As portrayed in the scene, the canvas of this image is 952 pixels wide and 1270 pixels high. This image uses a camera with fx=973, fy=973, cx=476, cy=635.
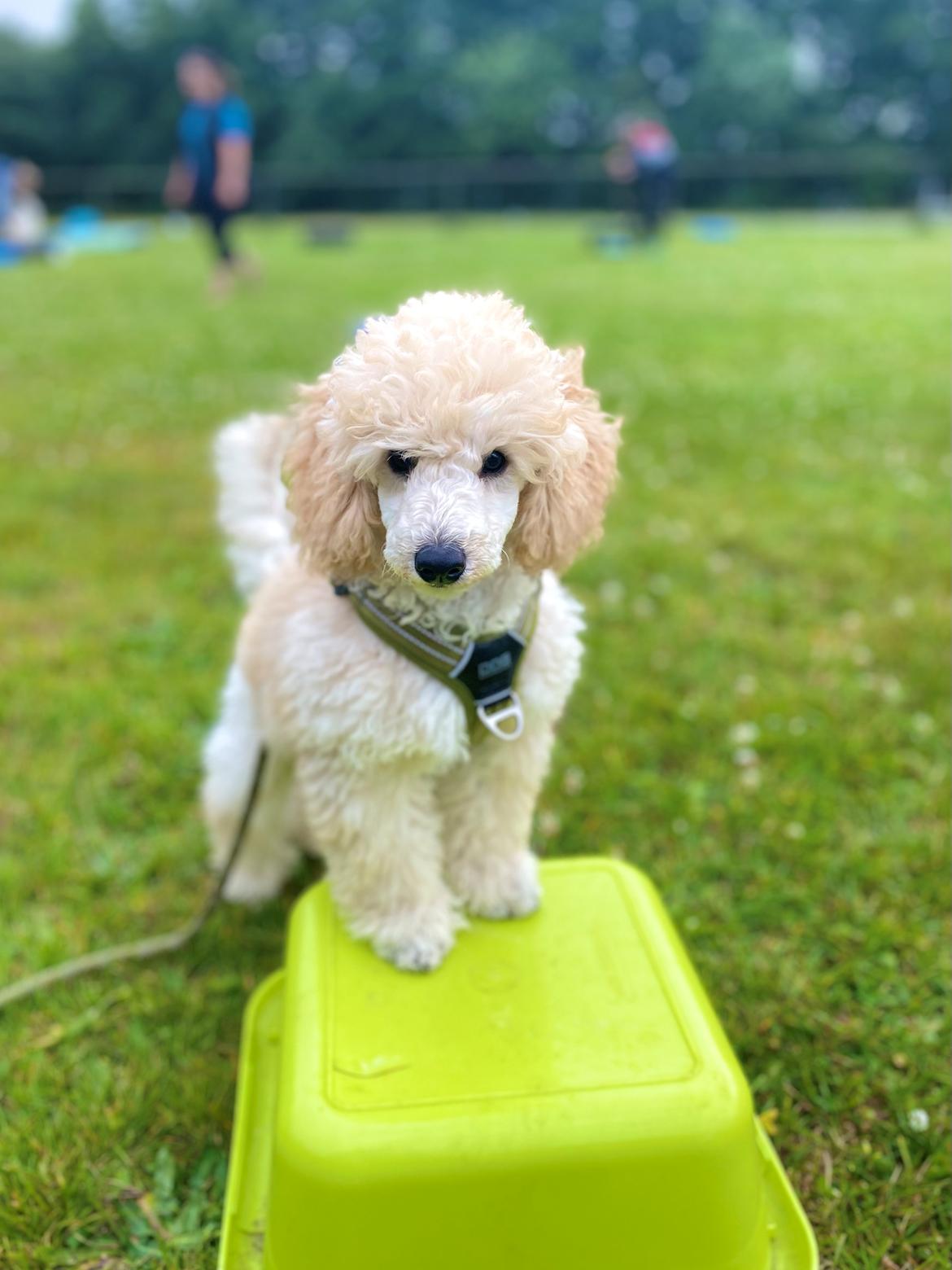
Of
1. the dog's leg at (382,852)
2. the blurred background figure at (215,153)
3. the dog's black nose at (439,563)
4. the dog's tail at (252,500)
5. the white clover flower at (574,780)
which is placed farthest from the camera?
the blurred background figure at (215,153)

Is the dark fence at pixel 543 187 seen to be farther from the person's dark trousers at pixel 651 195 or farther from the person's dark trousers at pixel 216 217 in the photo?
the person's dark trousers at pixel 216 217

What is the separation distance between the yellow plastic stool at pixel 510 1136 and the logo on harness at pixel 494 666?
0.64 meters

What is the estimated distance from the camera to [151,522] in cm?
495

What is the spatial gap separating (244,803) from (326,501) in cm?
107

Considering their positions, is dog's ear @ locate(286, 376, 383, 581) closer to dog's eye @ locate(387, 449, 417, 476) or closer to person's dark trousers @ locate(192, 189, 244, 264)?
dog's eye @ locate(387, 449, 417, 476)

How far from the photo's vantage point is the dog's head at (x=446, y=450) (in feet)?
5.08

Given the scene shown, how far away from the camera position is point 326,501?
169 centimetres

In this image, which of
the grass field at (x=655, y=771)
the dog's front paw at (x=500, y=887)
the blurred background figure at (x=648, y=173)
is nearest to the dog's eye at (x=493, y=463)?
the dog's front paw at (x=500, y=887)

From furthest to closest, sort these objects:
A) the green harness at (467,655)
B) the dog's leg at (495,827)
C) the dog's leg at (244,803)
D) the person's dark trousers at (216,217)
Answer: the person's dark trousers at (216,217) < the dog's leg at (244,803) < the dog's leg at (495,827) < the green harness at (467,655)

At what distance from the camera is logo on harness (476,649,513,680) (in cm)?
187

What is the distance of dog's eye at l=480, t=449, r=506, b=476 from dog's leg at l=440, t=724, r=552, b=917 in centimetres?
68

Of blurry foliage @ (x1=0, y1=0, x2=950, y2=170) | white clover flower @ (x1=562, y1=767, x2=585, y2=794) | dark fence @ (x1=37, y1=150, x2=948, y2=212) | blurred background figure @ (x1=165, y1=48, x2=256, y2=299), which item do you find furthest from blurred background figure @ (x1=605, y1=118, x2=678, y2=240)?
blurry foliage @ (x1=0, y1=0, x2=950, y2=170)

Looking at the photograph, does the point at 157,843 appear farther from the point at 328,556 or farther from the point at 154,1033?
the point at 328,556

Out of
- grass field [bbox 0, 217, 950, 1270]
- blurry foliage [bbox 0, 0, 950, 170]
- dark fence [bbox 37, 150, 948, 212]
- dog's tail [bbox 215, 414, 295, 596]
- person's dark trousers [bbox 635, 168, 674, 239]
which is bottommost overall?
grass field [bbox 0, 217, 950, 1270]
